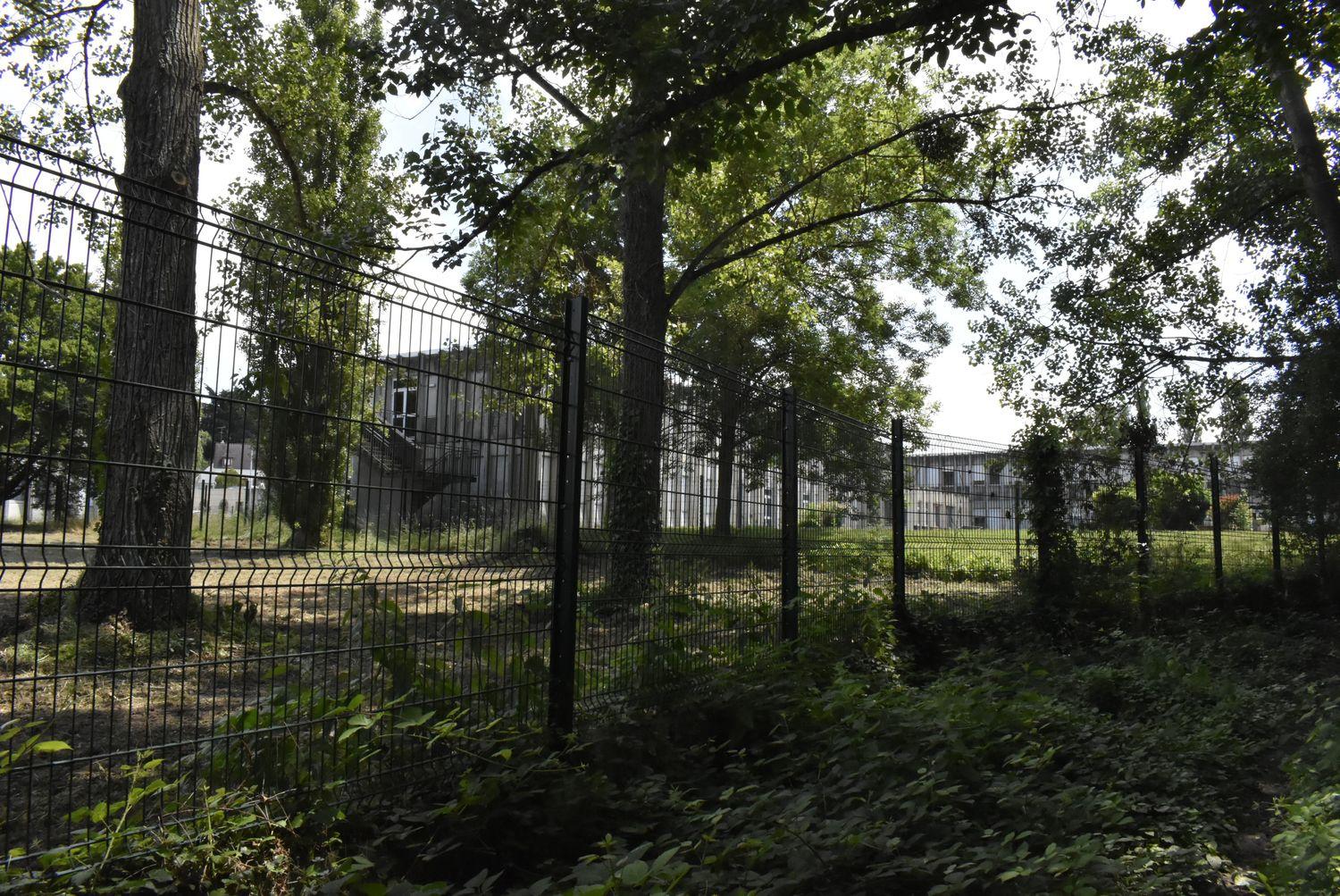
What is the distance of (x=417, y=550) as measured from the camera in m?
3.86

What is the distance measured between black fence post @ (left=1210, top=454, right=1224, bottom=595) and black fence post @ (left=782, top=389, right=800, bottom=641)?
29.1 feet

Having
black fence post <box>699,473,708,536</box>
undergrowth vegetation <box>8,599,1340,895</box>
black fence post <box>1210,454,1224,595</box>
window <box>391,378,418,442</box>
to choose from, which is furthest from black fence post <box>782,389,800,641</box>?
black fence post <box>1210,454,1224,595</box>

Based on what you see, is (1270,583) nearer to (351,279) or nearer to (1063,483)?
(1063,483)

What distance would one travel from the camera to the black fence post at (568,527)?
175 inches

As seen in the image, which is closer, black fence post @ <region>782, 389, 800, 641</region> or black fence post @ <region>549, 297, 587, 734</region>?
black fence post @ <region>549, 297, 587, 734</region>

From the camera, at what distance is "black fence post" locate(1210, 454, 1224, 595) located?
13.1 metres

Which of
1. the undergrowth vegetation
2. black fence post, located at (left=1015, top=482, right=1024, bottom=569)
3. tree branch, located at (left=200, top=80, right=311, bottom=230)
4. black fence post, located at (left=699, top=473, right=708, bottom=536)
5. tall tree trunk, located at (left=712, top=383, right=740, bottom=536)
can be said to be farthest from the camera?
black fence post, located at (left=1015, top=482, right=1024, bottom=569)

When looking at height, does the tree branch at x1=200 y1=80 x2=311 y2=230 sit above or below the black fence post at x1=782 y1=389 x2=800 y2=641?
above

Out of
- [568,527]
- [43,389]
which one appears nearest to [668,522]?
[568,527]

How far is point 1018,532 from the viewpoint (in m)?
11.2

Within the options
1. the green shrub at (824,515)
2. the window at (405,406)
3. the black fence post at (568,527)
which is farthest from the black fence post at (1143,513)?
the window at (405,406)

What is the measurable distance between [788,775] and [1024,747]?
1.34 meters

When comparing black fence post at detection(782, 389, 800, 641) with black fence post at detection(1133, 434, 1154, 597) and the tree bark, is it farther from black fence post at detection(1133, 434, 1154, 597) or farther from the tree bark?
the tree bark

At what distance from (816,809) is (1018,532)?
326 inches
